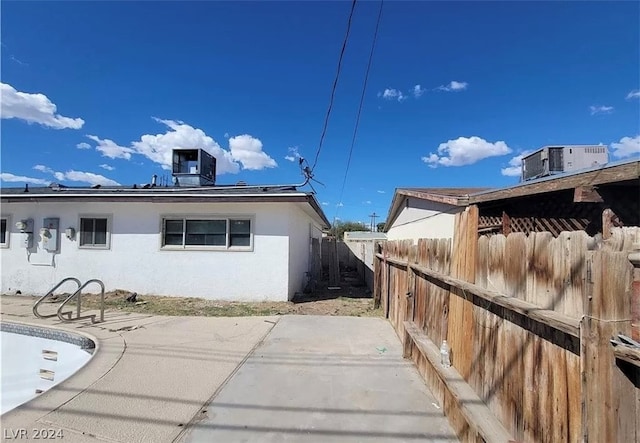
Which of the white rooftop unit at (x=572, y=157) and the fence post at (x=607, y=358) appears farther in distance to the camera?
the white rooftop unit at (x=572, y=157)

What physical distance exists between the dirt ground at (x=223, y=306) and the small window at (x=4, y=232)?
11.8 feet

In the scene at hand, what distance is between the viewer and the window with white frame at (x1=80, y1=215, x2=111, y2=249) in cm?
1027

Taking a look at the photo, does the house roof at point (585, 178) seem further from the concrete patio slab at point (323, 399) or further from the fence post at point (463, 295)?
the concrete patio slab at point (323, 399)

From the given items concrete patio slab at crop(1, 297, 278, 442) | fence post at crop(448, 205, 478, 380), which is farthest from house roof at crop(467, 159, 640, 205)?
concrete patio slab at crop(1, 297, 278, 442)

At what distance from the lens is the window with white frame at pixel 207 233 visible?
969 cm

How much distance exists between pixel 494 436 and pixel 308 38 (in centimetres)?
966

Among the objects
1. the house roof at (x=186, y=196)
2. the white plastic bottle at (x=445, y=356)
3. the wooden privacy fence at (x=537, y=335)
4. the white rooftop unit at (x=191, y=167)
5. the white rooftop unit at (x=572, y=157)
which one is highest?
the white rooftop unit at (x=191, y=167)

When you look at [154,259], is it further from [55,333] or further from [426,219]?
[426,219]

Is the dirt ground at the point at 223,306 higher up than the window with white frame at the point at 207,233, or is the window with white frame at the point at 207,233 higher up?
the window with white frame at the point at 207,233

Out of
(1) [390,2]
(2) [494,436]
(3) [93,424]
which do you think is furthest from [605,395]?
(1) [390,2]

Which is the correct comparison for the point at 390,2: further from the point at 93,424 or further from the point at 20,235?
the point at 20,235

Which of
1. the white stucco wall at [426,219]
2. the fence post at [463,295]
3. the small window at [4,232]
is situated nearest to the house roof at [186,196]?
the small window at [4,232]

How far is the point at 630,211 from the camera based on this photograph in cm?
337

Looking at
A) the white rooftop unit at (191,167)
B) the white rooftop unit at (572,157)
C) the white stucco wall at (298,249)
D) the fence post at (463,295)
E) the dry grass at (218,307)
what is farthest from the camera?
the white rooftop unit at (191,167)
